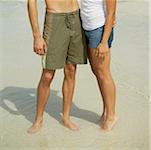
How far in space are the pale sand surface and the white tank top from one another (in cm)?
87

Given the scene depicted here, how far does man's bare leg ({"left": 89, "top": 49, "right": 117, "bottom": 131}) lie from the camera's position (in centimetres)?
346

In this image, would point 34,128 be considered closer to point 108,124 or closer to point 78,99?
point 108,124

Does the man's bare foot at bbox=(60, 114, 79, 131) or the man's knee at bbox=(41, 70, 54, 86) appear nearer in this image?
the man's knee at bbox=(41, 70, 54, 86)

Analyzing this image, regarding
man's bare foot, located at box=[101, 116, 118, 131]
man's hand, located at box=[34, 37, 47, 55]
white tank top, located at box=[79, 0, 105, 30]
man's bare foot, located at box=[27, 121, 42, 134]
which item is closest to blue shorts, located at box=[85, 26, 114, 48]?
white tank top, located at box=[79, 0, 105, 30]

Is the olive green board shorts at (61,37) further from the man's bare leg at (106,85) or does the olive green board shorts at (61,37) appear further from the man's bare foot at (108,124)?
the man's bare foot at (108,124)

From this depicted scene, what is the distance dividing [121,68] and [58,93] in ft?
2.90

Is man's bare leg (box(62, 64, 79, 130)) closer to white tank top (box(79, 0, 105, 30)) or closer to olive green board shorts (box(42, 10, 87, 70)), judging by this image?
olive green board shorts (box(42, 10, 87, 70))

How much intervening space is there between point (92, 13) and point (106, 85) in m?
0.60

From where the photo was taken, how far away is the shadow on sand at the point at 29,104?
3929 millimetres

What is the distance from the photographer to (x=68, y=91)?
3.66m

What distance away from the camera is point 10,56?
539 cm

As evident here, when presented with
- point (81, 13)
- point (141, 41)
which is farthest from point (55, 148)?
point (141, 41)

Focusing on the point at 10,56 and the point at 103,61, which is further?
the point at 10,56

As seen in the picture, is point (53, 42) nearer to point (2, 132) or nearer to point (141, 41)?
point (2, 132)
